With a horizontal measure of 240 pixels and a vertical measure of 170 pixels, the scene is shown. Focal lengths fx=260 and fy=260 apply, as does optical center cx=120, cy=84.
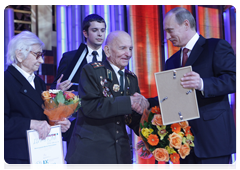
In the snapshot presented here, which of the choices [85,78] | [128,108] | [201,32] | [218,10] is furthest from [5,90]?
[218,10]

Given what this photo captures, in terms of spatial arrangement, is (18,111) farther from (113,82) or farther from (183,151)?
(183,151)

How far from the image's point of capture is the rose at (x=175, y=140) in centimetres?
197

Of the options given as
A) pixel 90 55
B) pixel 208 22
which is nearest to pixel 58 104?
pixel 90 55

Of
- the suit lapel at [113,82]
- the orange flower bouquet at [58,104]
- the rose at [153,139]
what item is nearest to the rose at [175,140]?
the rose at [153,139]

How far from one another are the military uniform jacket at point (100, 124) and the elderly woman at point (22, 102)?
219mm

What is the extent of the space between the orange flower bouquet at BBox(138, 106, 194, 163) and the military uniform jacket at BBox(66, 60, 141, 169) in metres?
0.19

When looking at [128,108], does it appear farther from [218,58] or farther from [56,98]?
[218,58]

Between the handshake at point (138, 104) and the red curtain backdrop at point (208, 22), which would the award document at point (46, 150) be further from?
the red curtain backdrop at point (208, 22)

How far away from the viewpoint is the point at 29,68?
222 centimetres

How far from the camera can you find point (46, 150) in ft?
6.39

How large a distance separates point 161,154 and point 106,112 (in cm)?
54

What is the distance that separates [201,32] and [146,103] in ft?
9.49

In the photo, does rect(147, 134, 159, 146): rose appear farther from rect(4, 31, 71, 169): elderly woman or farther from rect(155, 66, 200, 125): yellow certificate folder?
rect(4, 31, 71, 169): elderly woman

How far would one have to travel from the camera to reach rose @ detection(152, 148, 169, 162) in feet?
6.54
